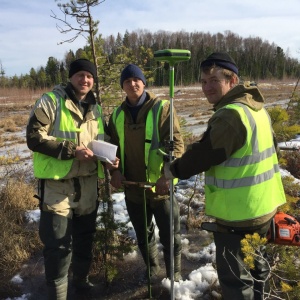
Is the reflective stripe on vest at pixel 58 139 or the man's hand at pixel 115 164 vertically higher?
the reflective stripe on vest at pixel 58 139

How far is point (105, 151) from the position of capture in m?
3.19

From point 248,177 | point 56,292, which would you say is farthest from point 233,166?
point 56,292

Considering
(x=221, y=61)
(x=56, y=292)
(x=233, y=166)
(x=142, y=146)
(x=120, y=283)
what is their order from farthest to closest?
(x=120, y=283) < (x=142, y=146) < (x=56, y=292) < (x=221, y=61) < (x=233, y=166)

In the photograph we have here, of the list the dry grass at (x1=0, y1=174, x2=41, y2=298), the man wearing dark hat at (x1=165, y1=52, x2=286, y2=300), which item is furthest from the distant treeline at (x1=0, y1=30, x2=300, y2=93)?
the man wearing dark hat at (x1=165, y1=52, x2=286, y2=300)

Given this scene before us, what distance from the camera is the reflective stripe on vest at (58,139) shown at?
10.2 feet

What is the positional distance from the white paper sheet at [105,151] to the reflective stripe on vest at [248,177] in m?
1.05

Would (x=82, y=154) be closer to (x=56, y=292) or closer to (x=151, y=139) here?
(x=151, y=139)

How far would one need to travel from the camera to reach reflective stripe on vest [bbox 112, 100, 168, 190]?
3408 millimetres

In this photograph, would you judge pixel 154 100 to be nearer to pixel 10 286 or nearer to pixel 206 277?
pixel 206 277

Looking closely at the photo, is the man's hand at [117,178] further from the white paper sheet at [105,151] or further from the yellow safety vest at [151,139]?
the white paper sheet at [105,151]

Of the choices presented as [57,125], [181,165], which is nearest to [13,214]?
[57,125]

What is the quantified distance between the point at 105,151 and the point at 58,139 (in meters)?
0.46

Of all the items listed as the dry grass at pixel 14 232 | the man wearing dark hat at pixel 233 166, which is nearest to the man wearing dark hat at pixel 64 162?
the man wearing dark hat at pixel 233 166

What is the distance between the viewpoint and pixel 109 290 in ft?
12.6
